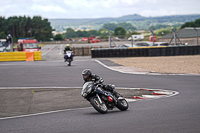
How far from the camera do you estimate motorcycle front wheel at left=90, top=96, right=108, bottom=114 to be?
842 centimetres

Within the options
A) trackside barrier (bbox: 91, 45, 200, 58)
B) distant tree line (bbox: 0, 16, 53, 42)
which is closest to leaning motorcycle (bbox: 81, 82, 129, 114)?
trackside barrier (bbox: 91, 45, 200, 58)

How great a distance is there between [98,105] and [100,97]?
1.00 ft

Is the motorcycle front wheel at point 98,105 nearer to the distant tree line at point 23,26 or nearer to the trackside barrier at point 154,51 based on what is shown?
the trackside barrier at point 154,51

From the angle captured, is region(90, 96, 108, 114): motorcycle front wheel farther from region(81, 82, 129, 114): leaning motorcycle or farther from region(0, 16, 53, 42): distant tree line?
region(0, 16, 53, 42): distant tree line

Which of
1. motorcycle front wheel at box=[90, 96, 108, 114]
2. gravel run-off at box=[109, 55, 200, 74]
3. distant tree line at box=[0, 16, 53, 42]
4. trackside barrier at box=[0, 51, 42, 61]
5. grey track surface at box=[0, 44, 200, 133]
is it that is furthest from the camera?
distant tree line at box=[0, 16, 53, 42]

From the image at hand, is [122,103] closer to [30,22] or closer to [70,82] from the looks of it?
[70,82]

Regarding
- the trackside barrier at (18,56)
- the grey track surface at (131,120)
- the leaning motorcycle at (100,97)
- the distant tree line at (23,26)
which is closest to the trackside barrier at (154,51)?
the trackside barrier at (18,56)

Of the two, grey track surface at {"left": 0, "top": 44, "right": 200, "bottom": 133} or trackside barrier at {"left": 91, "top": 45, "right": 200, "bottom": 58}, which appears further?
trackside barrier at {"left": 91, "top": 45, "right": 200, "bottom": 58}

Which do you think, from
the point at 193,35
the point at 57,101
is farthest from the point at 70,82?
the point at 193,35

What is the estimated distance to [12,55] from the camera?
34375mm

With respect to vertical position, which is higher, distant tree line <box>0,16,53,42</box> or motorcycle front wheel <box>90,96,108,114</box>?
distant tree line <box>0,16,53,42</box>

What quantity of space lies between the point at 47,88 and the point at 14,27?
153 m

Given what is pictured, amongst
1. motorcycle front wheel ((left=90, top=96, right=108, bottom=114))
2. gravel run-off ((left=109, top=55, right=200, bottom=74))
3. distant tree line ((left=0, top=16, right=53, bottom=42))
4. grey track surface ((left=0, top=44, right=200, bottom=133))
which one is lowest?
gravel run-off ((left=109, top=55, right=200, bottom=74))

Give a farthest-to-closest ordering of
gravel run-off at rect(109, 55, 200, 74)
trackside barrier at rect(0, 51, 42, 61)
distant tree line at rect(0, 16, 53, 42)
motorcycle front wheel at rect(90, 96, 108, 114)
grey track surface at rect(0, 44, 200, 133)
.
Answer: distant tree line at rect(0, 16, 53, 42), trackside barrier at rect(0, 51, 42, 61), gravel run-off at rect(109, 55, 200, 74), motorcycle front wheel at rect(90, 96, 108, 114), grey track surface at rect(0, 44, 200, 133)
